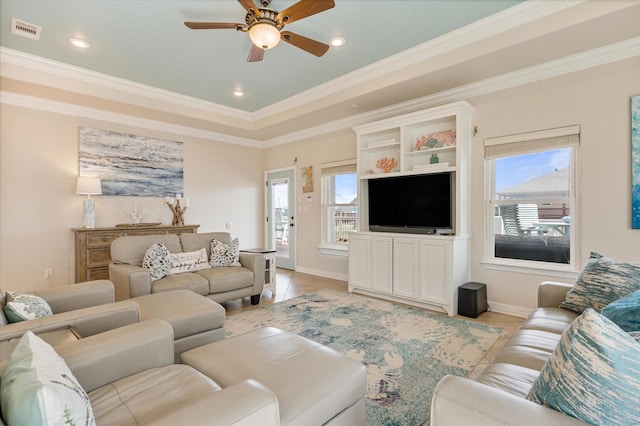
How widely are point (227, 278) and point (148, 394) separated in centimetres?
244

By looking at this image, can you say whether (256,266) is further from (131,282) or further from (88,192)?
(88,192)

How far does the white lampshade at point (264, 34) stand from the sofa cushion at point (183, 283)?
8.01ft

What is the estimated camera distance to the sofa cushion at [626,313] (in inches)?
54.5

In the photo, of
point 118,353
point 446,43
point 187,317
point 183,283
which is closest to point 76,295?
point 187,317

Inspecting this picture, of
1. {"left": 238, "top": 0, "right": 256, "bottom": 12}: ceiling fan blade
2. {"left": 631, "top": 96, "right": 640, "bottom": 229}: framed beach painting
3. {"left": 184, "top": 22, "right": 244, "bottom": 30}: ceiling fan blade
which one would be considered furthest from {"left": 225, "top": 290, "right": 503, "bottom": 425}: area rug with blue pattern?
{"left": 238, "top": 0, "right": 256, "bottom": 12}: ceiling fan blade

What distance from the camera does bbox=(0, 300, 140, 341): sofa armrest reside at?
1.61 m

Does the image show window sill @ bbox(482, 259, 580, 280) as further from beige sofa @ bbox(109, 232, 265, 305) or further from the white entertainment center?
beige sofa @ bbox(109, 232, 265, 305)

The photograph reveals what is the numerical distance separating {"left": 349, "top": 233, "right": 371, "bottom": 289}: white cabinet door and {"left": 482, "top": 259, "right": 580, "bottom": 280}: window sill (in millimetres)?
1476

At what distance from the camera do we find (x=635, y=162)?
289 cm

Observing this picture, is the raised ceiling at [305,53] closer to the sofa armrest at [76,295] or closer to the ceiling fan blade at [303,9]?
the ceiling fan blade at [303,9]

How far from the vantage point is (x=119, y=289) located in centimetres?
323

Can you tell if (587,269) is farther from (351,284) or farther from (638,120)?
(351,284)

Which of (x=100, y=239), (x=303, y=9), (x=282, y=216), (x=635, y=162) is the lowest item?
(x=100, y=239)

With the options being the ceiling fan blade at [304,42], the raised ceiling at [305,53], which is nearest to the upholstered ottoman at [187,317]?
the ceiling fan blade at [304,42]
